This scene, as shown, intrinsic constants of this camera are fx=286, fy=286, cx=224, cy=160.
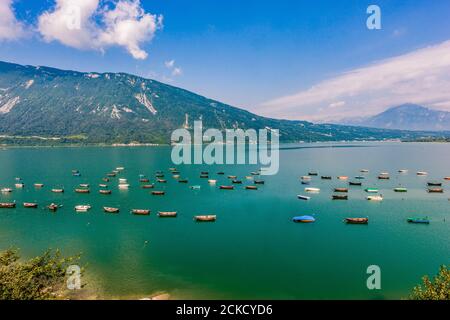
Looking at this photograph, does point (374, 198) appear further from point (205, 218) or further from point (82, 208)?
point (82, 208)

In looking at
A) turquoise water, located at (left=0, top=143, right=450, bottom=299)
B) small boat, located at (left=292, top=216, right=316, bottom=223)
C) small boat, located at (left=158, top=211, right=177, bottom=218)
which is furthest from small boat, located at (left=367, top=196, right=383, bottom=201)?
small boat, located at (left=158, top=211, right=177, bottom=218)

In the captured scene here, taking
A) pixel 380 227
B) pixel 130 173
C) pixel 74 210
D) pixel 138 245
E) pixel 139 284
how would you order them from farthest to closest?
pixel 130 173 → pixel 74 210 → pixel 380 227 → pixel 138 245 → pixel 139 284

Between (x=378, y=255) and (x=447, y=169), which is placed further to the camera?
(x=447, y=169)

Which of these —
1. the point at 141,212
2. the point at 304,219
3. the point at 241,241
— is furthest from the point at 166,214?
the point at 304,219

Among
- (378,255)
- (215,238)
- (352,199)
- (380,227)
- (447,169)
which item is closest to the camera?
(378,255)

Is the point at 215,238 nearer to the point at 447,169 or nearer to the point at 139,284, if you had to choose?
the point at 139,284

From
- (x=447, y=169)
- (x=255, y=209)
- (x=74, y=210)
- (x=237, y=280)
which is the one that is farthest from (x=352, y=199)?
(x=447, y=169)

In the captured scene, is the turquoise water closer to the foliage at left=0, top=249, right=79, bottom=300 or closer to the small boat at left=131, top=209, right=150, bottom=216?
the small boat at left=131, top=209, right=150, bottom=216
